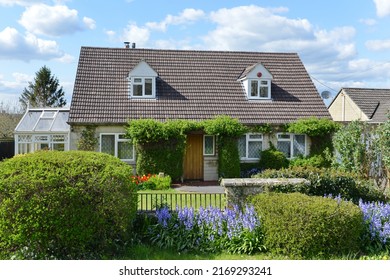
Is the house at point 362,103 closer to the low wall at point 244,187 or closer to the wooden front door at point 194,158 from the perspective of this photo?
the wooden front door at point 194,158

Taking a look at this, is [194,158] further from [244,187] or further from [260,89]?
[244,187]

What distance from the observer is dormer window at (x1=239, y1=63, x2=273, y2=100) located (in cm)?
2184

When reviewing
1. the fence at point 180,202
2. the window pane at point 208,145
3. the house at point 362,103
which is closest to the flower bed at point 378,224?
the fence at point 180,202

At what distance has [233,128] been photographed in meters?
19.1

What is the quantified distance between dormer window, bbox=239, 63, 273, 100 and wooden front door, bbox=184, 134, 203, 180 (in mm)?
4205

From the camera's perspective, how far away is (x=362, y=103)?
33781mm

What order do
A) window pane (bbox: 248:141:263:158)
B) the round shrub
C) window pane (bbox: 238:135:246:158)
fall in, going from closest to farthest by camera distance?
the round shrub < window pane (bbox: 238:135:246:158) < window pane (bbox: 248:141:263:158)

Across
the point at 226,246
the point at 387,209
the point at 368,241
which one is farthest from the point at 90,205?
the point at 387,209

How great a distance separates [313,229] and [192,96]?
15175mm

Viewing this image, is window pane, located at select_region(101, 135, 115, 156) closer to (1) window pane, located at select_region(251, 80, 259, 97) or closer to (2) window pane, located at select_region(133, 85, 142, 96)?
(2) window pane, located at select_region(133, 85, 142, 96)

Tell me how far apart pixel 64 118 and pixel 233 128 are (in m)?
10.1

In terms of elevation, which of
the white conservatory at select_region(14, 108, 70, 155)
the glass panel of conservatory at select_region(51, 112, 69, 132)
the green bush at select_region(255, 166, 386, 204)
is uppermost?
the glass panel of conservatory at select_region(51, 112, 69, 132)

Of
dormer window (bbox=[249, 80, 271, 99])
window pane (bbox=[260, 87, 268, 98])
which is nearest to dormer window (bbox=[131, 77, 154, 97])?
dormer window (bbox=[249, 80, 271, 99])

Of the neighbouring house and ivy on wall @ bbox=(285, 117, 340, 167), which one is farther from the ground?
the neighbouring house
